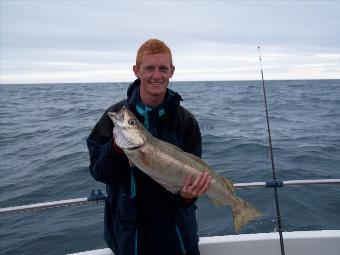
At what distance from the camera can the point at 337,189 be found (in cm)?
945

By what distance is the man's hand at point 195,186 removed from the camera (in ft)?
9.96

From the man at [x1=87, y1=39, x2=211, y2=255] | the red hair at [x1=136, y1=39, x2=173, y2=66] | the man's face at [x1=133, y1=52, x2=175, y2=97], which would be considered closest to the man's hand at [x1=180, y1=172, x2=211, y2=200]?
the man at [x1=87, y1=39, x2=211, y2=255]

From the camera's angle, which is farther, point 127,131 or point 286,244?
point 286,244

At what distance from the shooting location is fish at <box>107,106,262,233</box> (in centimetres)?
284

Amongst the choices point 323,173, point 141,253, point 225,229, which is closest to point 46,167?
point 225,229

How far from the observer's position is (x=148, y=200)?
10.4ft

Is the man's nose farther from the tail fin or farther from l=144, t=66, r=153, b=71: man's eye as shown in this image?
the tail fin

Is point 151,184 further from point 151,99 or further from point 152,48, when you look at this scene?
point 152,48

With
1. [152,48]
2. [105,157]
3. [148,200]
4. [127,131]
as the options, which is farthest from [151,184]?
[152,48]

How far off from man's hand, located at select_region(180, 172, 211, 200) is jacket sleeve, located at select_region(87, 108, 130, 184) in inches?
19.1

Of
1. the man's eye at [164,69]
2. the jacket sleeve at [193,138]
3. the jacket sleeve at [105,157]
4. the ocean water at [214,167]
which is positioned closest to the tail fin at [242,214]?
the jacket sleeve at [193,138]

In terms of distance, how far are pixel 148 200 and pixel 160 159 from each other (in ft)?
1.36

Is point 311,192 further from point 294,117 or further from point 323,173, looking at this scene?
point 294,117

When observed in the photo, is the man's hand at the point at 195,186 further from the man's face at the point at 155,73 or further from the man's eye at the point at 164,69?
the man's eye at the point at 164,69
